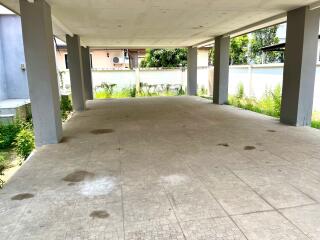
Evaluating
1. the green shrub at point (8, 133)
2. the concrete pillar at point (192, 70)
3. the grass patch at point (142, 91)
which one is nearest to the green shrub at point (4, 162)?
the green shrub at point (8, 133)

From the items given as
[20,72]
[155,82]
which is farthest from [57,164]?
[155,82]

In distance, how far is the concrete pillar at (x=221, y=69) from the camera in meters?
9.48

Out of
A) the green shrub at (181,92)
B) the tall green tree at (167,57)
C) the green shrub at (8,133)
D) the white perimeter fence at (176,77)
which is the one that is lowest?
the green shrub at (8,133)

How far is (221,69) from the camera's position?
9.63 meters

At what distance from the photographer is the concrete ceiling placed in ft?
16.5

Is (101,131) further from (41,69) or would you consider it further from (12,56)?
(12,56)

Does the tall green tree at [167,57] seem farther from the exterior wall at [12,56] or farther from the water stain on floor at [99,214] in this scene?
the water stain on floor at [99,214]

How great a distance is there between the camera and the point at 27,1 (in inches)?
170

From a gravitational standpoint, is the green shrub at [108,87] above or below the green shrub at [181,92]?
above

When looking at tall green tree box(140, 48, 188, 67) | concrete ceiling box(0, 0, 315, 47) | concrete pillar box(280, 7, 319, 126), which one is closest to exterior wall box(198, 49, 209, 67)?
tall green tree box(140, 48, 188, 67)

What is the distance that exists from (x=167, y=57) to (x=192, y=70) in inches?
238

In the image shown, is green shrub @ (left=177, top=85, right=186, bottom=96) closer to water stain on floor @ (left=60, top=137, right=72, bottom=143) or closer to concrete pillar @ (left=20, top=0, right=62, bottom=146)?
water stain on floor @ (left=60, top=137, right=72, bottom=143)

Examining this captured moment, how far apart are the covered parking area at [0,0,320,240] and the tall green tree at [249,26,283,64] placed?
1044 centimetres

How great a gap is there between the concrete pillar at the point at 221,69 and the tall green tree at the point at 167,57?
29.3 feet
